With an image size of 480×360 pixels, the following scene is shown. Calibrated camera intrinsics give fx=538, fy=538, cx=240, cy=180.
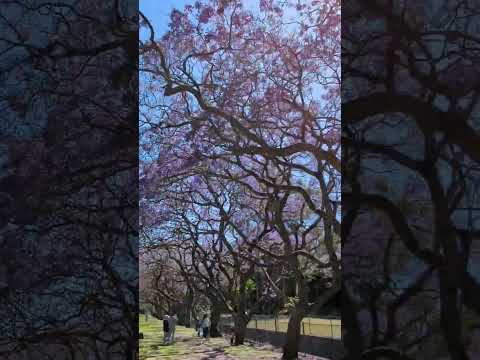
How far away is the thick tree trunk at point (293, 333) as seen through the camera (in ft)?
22.3

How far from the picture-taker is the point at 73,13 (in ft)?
9.45

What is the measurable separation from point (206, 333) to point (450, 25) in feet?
35.8

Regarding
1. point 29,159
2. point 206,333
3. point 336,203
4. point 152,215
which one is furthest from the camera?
point 206,333

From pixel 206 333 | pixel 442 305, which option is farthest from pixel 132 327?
pixel 206 333

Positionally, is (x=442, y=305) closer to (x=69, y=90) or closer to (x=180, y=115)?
(x=69, y=90)

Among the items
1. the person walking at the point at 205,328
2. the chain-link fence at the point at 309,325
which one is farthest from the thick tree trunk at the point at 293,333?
the person walking at the point at 205,328

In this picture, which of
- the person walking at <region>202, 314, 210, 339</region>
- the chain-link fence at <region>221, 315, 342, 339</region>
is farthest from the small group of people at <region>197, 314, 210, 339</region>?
the chain-link fence at <region>221, 315, 342, 339</region>

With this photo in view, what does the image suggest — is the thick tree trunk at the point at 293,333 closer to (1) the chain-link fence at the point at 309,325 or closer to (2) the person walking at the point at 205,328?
(1) the chain-link fence at the point at 309,325

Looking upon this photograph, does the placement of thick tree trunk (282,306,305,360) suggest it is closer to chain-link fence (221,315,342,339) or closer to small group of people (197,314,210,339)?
chain-link fence (221,315,342,339)

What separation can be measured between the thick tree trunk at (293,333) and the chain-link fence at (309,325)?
1080 millimetres

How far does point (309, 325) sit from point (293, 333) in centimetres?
198

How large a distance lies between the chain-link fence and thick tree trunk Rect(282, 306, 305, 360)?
1.08 metres

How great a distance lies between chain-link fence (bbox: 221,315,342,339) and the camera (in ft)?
27.7

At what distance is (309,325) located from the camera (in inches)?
352
